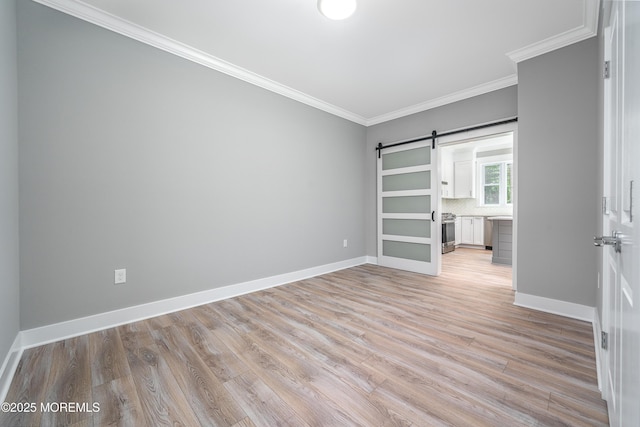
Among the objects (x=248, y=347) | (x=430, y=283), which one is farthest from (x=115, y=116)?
(x=430, y=283)

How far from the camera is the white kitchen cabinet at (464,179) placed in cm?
684

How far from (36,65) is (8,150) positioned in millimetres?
781

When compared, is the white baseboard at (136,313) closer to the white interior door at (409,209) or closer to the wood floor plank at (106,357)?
the wood floor plank at (106,357)

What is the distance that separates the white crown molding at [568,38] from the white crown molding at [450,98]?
48 centimetres

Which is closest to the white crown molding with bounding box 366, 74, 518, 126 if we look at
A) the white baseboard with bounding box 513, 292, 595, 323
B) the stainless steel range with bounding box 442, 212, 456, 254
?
the white baseboard with bounding box 513, 292, 595, 323

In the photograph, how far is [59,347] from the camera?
6.15ft

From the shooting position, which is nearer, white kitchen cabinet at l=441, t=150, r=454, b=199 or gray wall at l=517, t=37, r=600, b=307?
gray wall at l=517, t=37, r=600, b=307

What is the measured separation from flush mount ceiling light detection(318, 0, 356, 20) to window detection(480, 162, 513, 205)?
6518 mm

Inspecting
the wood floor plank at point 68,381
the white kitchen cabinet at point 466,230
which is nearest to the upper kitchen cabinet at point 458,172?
the white kitchen cabinet at point 466,230

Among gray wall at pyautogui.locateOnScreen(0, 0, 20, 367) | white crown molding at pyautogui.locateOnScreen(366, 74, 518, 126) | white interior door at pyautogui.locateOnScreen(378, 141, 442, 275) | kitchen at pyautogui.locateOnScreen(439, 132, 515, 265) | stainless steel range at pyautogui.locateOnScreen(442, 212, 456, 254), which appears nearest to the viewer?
gray wall at pyautogui.locateOnScreen(0, 0, 20, 367)

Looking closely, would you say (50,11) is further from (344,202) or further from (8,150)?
(344,202)

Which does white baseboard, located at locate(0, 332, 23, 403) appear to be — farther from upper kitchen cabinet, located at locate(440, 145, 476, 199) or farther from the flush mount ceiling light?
upper kitchen cabinet, located at locate(440, 145, 476, 199)

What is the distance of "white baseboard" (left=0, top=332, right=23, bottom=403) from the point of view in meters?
1.41

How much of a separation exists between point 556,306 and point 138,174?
4198 millimetres
